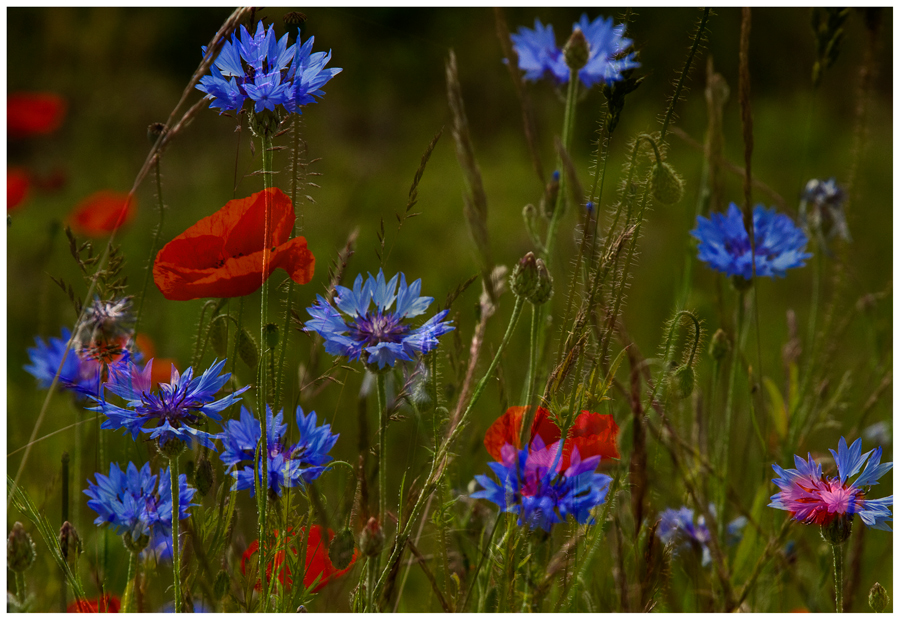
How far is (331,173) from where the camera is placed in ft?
6.73

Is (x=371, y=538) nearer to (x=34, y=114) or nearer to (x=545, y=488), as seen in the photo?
(x=545, y=488)

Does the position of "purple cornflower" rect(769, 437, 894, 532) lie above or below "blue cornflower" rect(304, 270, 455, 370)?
below

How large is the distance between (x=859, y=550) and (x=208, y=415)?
0.49 meters

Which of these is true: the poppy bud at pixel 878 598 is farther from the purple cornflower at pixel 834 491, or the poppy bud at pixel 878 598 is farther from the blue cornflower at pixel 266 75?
the blue cornflower at pixel 266 75

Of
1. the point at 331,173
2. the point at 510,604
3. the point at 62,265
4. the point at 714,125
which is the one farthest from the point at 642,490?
the point at 331,173

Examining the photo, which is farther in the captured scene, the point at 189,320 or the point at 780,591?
the point at 189,320

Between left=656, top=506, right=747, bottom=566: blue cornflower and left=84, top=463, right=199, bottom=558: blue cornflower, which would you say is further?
left=656, top=506, right=747, bottom=566: blue cornflower

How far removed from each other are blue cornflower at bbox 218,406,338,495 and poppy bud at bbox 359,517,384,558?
0.06 meters

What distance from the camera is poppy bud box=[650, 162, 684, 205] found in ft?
1.74

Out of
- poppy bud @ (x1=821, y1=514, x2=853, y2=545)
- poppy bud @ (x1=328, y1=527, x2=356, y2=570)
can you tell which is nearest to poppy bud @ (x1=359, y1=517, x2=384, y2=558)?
poppy bud @ (x1=328, y1=527, x2=356, y2=570)

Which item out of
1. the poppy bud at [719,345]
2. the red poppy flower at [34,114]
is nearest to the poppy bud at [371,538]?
the poppy bud at [719,345]

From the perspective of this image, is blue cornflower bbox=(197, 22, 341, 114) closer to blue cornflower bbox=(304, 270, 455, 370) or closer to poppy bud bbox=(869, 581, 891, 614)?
blue cornflower bbox=(304, 270, 455, 370)

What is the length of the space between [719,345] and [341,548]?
378 mm

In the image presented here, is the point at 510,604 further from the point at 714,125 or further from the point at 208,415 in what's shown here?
the point at 714,125
